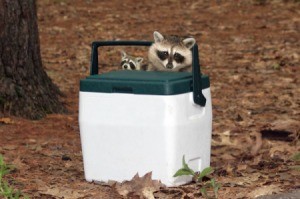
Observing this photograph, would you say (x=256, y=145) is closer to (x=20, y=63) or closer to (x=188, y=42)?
(x=188, y=42)

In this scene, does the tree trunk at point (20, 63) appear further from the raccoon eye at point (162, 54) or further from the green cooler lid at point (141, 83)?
the green cooler lid at point (141, 83)

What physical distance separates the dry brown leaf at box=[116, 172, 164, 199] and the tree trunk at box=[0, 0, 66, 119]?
117 inches

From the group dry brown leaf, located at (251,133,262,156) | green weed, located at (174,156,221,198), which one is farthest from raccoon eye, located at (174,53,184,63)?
dry brown leaf, located at (251,133,262,156)

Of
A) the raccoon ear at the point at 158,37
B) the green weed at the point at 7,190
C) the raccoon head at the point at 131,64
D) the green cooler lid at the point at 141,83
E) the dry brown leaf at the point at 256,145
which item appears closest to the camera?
the green weed at the point at 7,190

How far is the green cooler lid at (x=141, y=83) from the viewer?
5703mm

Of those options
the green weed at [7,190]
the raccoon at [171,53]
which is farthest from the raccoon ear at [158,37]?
A: the green weed at [7,190]

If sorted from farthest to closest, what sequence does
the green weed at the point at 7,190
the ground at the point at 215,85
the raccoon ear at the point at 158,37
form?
the raccoon ear at the point at 158,37 → the ground at the point at 215,85 → the green weed at the point at 7,190

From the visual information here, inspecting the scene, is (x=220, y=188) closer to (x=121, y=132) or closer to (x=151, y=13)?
(x=121, y=132)

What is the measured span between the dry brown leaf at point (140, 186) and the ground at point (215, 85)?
7 cm

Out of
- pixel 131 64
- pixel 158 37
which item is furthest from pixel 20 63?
pixel 158 37

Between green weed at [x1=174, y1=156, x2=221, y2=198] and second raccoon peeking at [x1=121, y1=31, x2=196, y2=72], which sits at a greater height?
second raccoon peeking at [x1=121, y1=31, x2=196, y2=72]

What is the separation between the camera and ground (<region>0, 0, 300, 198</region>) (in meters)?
6.29

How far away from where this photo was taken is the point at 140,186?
583 cm

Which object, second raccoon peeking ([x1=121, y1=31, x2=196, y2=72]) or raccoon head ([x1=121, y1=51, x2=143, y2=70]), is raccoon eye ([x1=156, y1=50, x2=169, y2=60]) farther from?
raccoon head ([x1=121, y1=51, x2=143, y2=70])
